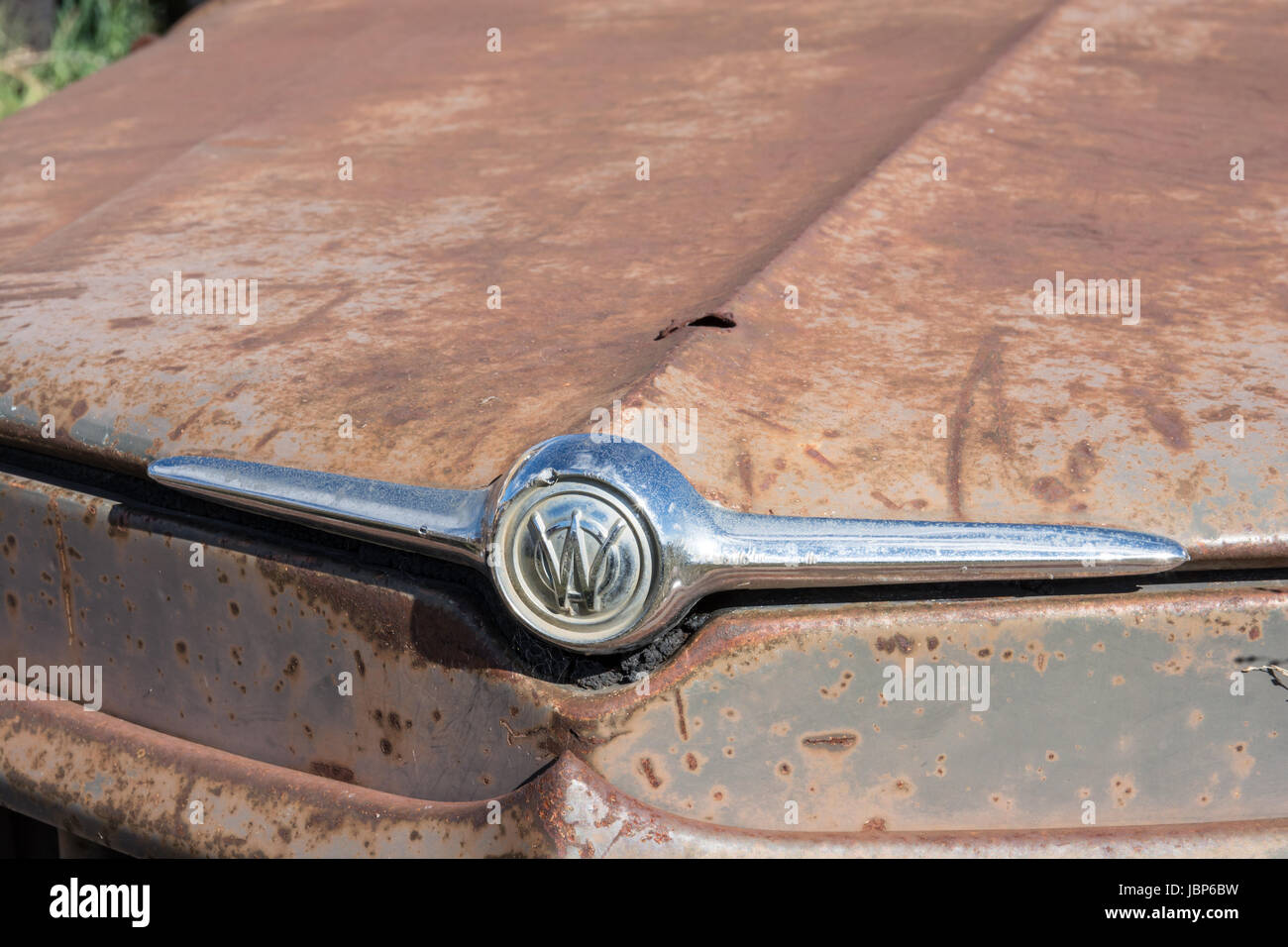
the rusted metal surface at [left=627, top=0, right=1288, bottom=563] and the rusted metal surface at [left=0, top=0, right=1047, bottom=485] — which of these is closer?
the rusted metal surface at [left=627, top=0, right=1288, bottom=563]

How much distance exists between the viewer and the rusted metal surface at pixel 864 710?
1.08 meters

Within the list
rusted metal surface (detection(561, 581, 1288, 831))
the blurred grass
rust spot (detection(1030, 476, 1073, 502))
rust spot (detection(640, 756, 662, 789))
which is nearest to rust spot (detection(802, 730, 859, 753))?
rusted metal surface (detection(561, 581, 1288, 831))

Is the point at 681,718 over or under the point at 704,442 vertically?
under

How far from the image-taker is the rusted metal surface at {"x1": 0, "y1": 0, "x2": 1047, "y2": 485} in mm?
1235

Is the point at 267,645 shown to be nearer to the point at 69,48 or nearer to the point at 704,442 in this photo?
the point at 704,442

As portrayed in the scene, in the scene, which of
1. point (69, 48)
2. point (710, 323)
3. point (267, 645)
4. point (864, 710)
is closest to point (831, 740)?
point (864, 710)

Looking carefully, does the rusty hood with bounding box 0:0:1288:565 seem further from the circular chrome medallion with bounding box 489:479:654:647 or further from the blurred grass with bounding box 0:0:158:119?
the blurred grass with bounding box 0:0:158:119

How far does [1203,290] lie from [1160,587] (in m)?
0.40

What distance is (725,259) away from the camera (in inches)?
56.4

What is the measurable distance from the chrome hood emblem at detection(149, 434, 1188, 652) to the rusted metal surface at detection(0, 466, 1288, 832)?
0.07 m

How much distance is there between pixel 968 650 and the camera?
107 centimetres

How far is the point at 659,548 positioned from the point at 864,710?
234 millimetres
